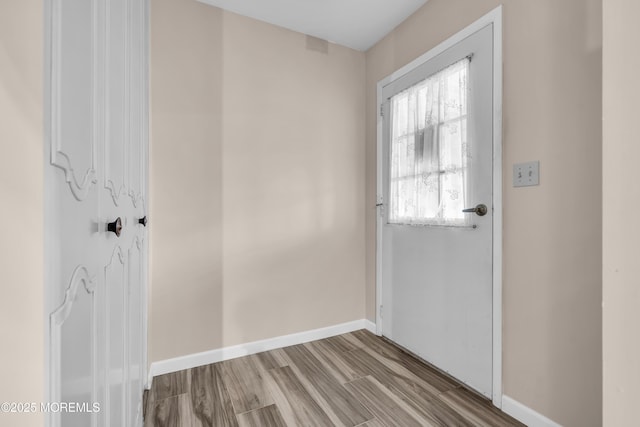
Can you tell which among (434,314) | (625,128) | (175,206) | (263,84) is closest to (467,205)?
(434,314)

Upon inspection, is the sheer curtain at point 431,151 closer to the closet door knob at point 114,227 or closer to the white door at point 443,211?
the white door at point 443,211

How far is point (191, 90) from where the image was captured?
1.96 m

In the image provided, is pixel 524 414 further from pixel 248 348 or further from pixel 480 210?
pixel 248 348

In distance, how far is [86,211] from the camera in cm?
55

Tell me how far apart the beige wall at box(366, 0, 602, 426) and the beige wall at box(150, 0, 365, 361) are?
1.24 meters

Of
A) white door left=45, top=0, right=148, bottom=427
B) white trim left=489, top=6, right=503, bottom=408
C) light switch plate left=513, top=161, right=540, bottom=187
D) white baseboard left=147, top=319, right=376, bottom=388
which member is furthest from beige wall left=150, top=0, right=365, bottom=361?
light switch plate left=513, top=161, right=540, bottom=187

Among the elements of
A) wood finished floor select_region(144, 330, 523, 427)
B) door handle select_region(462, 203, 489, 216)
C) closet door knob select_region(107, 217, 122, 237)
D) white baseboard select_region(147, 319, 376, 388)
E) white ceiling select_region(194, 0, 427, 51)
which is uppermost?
white ceiling select_region(194, 0, 427, 51)

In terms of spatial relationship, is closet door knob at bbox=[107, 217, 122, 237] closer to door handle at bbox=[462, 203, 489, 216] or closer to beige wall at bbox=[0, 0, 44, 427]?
beige wall at bbox=[0, 0, 44, 427]

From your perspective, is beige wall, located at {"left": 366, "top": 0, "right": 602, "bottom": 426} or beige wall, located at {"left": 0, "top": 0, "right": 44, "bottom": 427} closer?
beige wall, located at {"left": 0, "top": 0, "right": 44, "bottom": 427}

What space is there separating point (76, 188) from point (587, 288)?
1.69 meters

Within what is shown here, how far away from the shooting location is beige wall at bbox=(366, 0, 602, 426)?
122cm

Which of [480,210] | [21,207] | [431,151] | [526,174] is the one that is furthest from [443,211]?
[21,207]

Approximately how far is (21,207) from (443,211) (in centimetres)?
185

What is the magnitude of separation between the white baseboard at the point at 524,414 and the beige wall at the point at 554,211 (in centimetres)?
3
